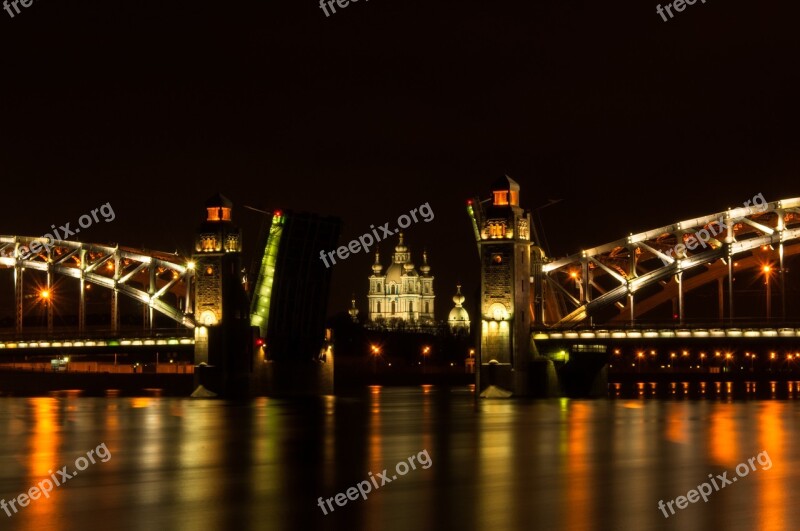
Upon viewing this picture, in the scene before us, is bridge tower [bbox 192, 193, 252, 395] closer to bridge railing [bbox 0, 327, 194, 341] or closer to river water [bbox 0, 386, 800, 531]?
bridge railing [bbox 0, 327, 194, 341]

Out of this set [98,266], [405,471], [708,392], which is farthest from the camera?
[98,266]

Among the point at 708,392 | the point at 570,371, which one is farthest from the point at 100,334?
the point at 708,392

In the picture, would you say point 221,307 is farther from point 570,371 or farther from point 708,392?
point 708,392

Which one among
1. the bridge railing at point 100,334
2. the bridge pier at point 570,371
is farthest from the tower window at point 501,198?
the bridge railing at point 100,334

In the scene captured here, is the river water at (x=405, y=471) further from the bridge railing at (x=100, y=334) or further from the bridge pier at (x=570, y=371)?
the bridge railing at (x=100, y=334)

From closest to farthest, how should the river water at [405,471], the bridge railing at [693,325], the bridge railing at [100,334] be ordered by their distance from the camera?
the river water at [405,471], the bridge railing at [693,325], the bridge railing at [100,334]

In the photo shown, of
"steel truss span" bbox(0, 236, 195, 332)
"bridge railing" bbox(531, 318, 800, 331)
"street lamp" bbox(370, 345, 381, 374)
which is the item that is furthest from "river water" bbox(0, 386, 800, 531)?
"street lamp" bbox(370, 345, 381, 374)

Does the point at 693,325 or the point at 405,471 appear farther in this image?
the point at 693,325
